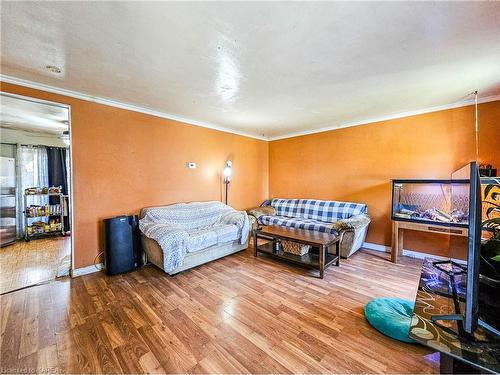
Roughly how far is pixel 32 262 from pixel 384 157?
6.15 m

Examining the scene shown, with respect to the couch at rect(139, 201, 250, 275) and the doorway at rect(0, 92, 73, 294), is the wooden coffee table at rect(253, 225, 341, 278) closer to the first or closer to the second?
the couch at rect(139, 201, 250, 275)

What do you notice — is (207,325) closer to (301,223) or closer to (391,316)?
(391,316)

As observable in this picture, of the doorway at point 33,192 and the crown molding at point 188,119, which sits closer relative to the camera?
the crown molding at point 188,119

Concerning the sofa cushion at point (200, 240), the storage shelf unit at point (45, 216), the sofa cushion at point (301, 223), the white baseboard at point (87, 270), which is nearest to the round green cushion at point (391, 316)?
the sofa cushion at point (301, 223)

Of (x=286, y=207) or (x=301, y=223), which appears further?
(x=286, y=207)

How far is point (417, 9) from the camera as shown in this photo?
4.55 ft

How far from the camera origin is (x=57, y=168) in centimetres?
489

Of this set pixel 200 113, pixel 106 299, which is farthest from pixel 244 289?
pixel 200 113

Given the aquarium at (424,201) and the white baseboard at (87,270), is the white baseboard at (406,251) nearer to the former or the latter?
the aquarium at (424,201)

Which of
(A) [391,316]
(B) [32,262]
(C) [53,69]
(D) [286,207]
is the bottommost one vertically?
(B) [32,262]

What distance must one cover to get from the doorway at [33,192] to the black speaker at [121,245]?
72 centimetres

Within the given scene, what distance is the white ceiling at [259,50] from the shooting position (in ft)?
4.64

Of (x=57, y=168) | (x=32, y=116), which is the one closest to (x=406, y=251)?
(x=32, y=116)

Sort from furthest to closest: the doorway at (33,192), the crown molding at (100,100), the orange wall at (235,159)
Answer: the doorway at (33,192), the orange wall at (235,159), the crown molding at (100,100)
